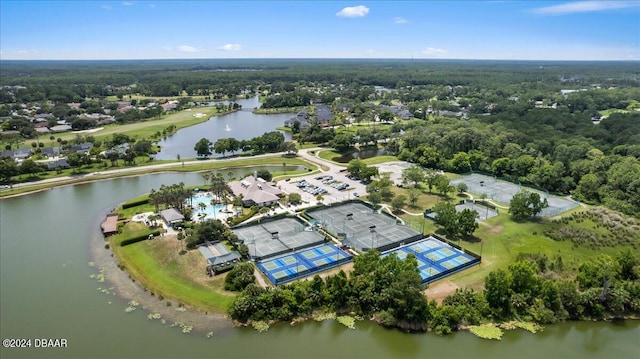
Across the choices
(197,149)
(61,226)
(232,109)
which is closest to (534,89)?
(232,109)

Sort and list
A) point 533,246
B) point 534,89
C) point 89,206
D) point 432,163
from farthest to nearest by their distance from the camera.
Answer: point 534,89 → point 432,163 → point 89,206 → point 533,246

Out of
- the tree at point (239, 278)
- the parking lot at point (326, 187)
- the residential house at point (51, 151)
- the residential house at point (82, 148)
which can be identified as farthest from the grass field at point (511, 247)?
the residential house at point (51, 151)

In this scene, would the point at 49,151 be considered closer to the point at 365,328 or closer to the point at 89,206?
the point at 89,206

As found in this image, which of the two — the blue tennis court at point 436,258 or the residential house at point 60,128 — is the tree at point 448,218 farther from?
the residential house at point 60,128

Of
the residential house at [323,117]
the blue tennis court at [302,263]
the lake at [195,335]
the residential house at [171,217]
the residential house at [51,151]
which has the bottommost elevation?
the lake at [195,335]

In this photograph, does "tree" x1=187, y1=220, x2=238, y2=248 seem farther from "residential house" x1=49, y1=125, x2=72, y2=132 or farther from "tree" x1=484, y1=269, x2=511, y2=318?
"residential house" x1=49, y1=125, x2=72, y2=132

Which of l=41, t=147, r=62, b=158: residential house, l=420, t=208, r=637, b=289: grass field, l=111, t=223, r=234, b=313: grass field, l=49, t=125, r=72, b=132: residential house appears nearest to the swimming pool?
l=111, t=223, r=234, b=313: grass field
